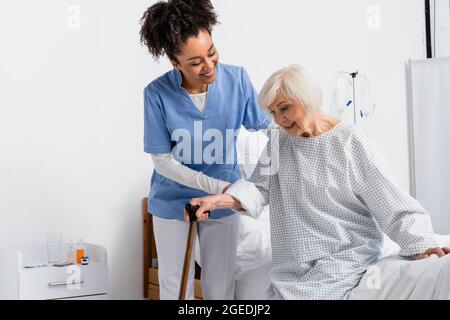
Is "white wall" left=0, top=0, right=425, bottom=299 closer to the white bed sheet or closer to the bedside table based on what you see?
the bedside table

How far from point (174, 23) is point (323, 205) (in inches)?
27.9

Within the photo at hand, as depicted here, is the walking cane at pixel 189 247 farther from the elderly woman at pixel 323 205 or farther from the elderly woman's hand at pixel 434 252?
the elderly woman's hand at pixel 434 252

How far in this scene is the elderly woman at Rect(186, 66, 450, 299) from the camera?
1.93m

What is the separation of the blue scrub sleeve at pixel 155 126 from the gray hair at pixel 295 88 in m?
0.40

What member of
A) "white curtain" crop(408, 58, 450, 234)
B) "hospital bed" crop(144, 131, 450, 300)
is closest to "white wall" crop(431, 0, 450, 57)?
"white curtain" crop(408, 58, 450, 234)

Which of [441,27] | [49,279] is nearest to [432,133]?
[441,27]

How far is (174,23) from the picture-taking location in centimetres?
→ 206

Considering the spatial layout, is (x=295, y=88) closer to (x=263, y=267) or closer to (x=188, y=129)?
(x=188, y=129)

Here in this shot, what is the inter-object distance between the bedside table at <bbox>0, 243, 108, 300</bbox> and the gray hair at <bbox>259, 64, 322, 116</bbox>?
1199mm

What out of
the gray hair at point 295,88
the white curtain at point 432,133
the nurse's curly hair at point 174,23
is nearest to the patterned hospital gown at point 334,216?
the gray hair at point 295,88

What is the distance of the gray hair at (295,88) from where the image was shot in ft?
6.39

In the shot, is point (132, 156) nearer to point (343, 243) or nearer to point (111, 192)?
point (111, 192)
